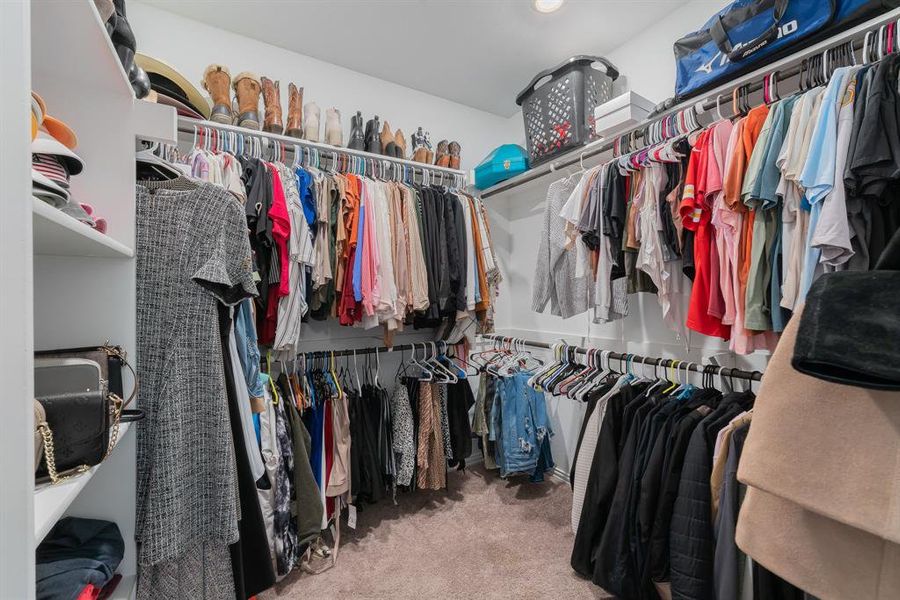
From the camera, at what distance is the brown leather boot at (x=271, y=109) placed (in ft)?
6.40

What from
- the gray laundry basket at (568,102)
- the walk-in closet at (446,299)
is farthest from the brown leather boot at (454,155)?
the gray laundry basket at (568,102)

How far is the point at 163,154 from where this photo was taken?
1.59 m

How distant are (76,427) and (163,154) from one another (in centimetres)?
139

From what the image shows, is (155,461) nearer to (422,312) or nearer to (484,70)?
(422,312)

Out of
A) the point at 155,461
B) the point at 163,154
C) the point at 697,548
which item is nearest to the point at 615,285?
the point at 697,548

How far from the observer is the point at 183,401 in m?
0.89

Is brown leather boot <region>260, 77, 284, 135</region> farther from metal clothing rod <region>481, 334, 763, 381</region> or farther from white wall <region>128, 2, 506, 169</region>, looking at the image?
metal clothing rod <region>481, 334, 763, 381</region>

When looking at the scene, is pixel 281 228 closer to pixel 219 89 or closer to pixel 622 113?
pixel 219 89

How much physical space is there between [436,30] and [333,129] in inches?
30.4

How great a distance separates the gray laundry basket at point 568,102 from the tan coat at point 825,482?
1.73 m

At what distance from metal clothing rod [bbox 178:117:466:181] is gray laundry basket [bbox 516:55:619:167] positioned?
566 mm

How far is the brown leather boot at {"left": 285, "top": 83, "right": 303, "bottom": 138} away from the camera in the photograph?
2008 mm

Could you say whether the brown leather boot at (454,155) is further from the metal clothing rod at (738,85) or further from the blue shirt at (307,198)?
the blue shirt at (307,198)

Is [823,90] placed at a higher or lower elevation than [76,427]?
higher
